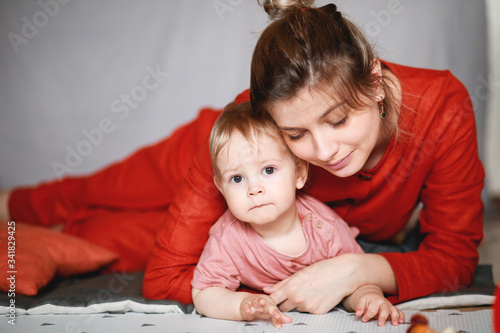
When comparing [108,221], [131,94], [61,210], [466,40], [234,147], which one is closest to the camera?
[234,147]

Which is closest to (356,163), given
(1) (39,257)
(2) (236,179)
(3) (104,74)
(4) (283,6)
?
(2) (236,179)

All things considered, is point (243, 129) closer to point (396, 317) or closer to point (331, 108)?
point (331, 108)

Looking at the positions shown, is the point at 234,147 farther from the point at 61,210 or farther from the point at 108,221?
the point at 61,210

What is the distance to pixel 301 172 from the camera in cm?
110

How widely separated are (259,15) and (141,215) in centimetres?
87

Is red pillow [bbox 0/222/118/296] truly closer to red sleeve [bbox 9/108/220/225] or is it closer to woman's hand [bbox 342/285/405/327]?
red sleeve [bbox 9/108/220/225]

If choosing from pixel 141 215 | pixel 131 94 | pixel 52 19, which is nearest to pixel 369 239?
pixel 141 215

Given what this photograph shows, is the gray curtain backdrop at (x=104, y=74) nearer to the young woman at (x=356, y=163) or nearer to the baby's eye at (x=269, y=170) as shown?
the young woman at (x=356, y=163)

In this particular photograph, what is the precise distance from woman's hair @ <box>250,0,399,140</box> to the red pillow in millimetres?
714

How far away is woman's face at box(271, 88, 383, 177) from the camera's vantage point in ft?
3.07

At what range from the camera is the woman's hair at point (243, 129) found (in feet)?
3.37

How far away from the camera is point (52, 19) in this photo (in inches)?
81.4

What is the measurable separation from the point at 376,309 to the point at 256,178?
13.0 inches

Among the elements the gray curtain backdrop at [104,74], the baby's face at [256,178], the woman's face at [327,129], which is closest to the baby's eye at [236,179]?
the baby's face at [256,178]
